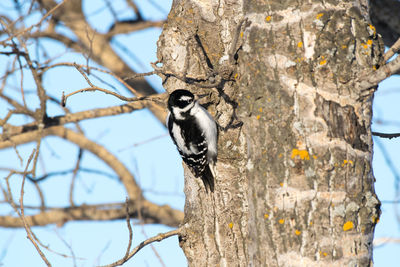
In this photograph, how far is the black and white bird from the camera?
377 cm

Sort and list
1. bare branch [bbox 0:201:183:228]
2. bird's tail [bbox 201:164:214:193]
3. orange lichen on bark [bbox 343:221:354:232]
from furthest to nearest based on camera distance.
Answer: bare branch [bbox 0:201:183:228] < bird's tail [bbox 201:164:214:193] < orange lichen on bark [bbox 343:221:354:232]

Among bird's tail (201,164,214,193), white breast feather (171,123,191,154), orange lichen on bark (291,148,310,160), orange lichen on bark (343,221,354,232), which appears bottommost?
orange lichen on bark (343,221,354,232)

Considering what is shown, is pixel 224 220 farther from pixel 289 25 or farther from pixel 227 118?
pixel 289 25

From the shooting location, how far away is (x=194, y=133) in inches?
172

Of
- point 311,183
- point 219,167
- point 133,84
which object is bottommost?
point 311,183

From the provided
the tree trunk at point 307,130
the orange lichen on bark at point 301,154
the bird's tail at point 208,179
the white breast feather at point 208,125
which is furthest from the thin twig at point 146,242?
the orange lichen on bark at point 301,154

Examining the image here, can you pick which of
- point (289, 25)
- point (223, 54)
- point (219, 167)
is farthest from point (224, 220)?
point (289, 25)

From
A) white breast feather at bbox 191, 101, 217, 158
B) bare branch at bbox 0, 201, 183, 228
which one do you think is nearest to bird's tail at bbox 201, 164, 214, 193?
white breast feather at bbox 191, 101, 217, 158

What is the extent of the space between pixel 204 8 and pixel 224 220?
5.61 ft

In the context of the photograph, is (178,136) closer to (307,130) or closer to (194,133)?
(194,133)

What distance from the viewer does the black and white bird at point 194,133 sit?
3773 mm

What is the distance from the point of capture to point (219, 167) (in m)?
3.68

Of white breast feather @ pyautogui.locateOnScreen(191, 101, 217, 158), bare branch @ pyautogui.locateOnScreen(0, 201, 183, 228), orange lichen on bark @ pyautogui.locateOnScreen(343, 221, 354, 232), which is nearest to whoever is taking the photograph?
orange lichen on bark @ pyautogui.locateOnScreen(343, 221, 354, 232)

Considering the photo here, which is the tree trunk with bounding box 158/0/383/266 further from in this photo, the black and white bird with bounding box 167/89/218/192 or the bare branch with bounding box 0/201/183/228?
the bare branch with bounding box 0/201/183/228
